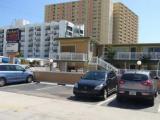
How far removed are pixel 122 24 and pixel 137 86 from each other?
141 meters

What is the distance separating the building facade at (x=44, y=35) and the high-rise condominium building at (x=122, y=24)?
20.9m

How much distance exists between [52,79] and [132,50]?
20.1 meters

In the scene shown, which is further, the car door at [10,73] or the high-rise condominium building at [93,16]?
the high-rise condominium building at [93,16]

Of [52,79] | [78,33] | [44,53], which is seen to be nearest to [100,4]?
[78,33]

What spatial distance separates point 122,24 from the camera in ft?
497

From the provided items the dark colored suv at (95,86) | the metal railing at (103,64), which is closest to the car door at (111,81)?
the dark colored suv at (95,86)

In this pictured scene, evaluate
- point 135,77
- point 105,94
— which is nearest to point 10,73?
point 105,94

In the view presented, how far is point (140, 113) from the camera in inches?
443

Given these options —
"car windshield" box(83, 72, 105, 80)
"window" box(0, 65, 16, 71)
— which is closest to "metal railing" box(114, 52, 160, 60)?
"window" box(0, 65, 16, 71)

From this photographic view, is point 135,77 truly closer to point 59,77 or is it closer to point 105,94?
point 105,94

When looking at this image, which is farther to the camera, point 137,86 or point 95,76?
point 95,76

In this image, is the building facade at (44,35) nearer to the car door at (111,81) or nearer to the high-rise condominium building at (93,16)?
the high-rise condominium building at (93,16)

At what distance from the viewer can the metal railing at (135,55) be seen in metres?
37.3

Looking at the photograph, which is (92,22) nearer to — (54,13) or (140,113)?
(54,13)
